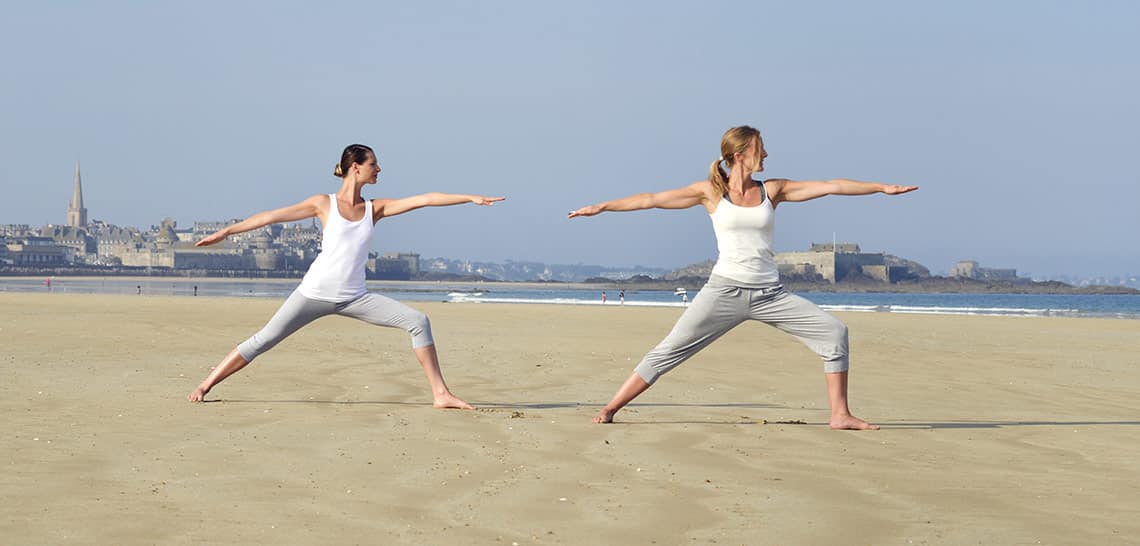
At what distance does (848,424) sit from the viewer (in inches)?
301

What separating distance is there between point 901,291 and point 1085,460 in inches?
6250

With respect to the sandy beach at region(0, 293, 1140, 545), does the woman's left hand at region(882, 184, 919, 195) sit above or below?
above

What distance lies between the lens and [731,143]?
7309mm

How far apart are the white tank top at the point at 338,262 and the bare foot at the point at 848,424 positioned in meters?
3.14

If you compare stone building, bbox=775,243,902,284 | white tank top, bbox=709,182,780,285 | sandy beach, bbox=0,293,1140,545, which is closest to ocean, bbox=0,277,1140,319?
sandy beach, bbox=0,293,1140,545

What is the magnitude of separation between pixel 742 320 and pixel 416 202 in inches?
88.3

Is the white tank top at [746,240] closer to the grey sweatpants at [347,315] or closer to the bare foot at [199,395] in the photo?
the grey sweatpants at [347,315]

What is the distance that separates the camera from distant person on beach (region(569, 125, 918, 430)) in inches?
287

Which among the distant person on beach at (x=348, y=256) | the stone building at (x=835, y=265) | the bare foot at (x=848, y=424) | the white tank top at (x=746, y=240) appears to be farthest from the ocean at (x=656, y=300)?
the stone building at (x=835, y=265)

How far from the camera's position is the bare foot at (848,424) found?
762 cm

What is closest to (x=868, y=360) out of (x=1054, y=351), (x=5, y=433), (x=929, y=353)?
(x=929, y=353)

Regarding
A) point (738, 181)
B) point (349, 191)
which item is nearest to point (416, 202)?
point (349, 191)

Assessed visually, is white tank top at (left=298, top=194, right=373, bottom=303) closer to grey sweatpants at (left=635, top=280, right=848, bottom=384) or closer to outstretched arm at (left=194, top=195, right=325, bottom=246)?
outstretched arm at (left=194, top=195, right=325, bottom=246)

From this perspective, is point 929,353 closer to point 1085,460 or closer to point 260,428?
point 1085,460
